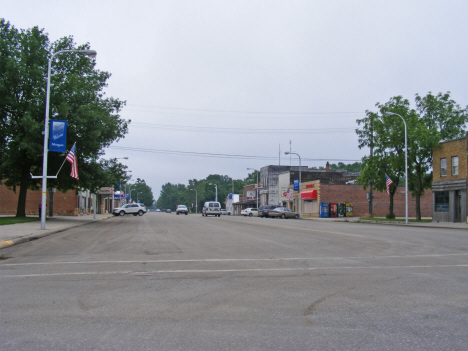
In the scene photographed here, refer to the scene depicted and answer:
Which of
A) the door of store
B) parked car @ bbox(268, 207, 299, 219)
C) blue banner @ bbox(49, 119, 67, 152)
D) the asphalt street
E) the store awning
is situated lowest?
the asphalt street

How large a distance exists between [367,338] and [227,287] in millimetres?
3556

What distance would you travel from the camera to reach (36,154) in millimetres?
30938

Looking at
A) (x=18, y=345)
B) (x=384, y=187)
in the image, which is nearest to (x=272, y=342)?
(x=18, y=345)

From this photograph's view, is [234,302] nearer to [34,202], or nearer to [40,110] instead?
[40,110]

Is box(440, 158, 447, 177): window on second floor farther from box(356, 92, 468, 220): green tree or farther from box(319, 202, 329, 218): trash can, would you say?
box(319, 202, 329, 218): trash can

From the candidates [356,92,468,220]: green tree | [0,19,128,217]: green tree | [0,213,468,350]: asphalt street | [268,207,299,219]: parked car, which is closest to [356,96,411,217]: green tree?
[356,92,468,220]: green tree

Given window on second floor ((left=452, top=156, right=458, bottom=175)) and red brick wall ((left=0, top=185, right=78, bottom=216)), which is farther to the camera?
red brick wall ((left=0, top=185, right=78, bottom=216))

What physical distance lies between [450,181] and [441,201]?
8.33 feet

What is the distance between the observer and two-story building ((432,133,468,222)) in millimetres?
38875

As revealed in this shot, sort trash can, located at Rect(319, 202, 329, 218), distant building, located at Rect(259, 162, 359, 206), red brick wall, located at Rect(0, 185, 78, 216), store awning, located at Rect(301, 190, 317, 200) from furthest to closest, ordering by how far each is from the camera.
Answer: distant building, located at Rect(259, 162, 359, 206) → store awning, located at Rect(301, 190, 317, 200) → trash can, located at Rect(319, 202, 329, 218) → red brick wall, located at Rect(0, 185, 78, 216)

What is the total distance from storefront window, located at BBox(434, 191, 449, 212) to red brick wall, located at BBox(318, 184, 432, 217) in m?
25.9

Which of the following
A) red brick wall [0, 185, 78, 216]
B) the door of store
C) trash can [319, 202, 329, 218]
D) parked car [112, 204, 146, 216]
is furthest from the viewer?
parked car [112, 204, 146, 216]

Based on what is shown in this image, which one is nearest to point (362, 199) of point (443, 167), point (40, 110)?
point (443, 167)

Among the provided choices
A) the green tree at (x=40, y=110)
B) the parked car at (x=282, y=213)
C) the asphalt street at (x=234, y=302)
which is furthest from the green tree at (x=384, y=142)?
the asphalt street at (x=234, y=302)
